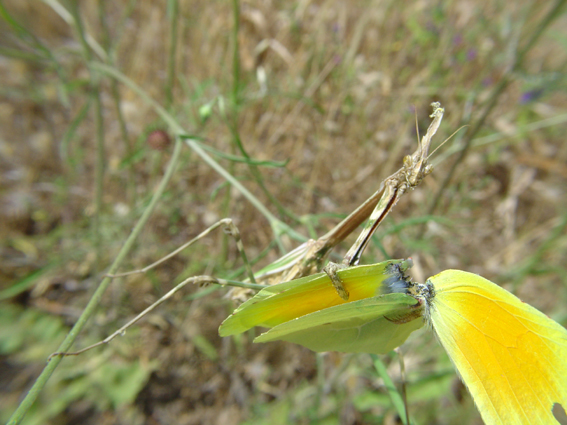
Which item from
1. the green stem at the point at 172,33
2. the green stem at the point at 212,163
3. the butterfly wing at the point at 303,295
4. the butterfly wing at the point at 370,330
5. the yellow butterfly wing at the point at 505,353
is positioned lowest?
the yellow butterfly wing at the point at 505,353

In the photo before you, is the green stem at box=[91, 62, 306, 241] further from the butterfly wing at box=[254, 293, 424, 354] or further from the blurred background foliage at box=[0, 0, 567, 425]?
the butterfly wing at box=[254, 293, 424, 354]

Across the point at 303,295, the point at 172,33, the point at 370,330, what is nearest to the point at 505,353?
the point at 370,330

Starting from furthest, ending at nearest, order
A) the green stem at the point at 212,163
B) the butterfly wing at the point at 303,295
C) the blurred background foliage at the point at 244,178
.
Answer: the blurred background foliage at the point at 244,178, the green stem at the point at 212,163, the butterfly wing at the point at 303,295

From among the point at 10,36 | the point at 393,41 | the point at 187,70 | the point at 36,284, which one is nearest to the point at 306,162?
the point at 187,70

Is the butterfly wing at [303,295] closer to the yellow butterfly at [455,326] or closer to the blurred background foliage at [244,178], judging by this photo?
the yellow butterfly at [455,326]

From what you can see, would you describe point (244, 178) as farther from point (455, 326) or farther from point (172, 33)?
point (455, 326)

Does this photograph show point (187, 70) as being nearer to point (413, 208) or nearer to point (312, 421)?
point (413, 208)

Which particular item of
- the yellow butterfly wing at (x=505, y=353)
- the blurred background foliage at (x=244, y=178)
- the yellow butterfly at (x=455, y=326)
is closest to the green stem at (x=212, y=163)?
the blurred background foliage at (x=244, y=178)

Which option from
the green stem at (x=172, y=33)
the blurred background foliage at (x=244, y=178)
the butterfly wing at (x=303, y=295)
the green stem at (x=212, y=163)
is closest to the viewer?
the butterfly wing at (x=303, y=295)
